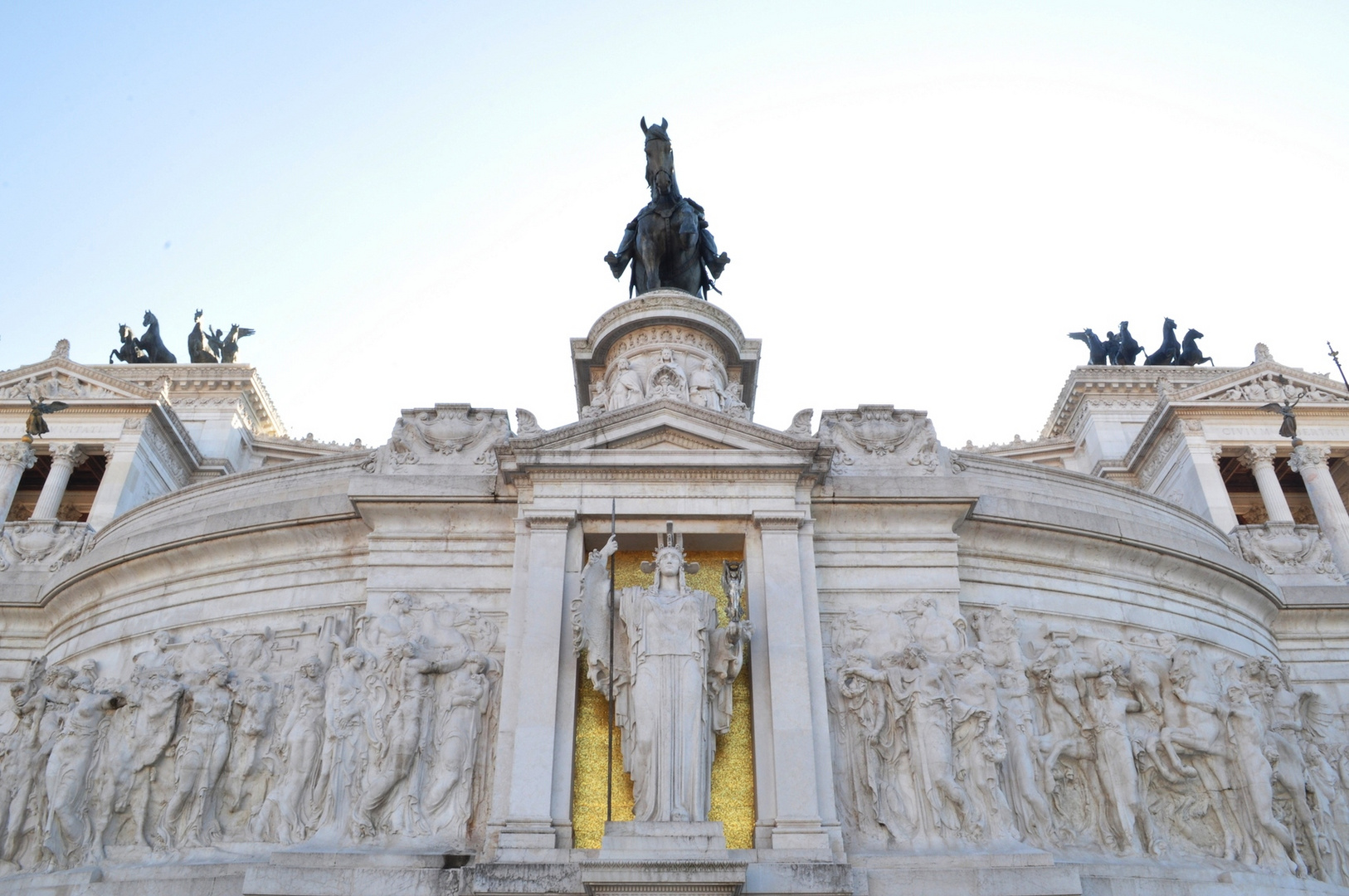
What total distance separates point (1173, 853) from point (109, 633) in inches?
585

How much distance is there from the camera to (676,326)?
20641 millimetres

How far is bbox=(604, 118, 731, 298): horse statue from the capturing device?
2298 centimetres

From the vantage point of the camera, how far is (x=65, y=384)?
1991 inches

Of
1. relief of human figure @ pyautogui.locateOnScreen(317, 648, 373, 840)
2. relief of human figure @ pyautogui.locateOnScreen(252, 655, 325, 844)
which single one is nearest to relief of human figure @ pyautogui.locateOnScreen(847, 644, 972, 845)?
relief of human figure @ pyautogui.locateOnScreen(317, 648, 373, 840)

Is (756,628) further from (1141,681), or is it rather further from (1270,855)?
(1270,855)

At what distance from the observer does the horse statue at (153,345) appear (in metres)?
60.7

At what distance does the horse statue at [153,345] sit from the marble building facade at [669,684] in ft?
163

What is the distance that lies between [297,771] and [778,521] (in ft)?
21.2

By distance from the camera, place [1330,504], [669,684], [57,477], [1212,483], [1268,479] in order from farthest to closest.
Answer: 1. [57,477]
2. [1268,479]
3. [1212,483]
4. [1330,504]
5. [669,684]

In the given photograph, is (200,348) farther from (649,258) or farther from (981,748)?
(981,748)

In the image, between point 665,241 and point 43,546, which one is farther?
point 665,241

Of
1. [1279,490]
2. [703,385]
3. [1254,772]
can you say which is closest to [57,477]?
[703,385]

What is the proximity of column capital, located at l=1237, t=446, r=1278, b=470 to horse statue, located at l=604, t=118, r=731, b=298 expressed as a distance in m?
34.0

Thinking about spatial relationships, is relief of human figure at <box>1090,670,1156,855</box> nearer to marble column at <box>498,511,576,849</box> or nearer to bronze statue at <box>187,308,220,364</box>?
marble column at <box>498,511,576,849</box>
